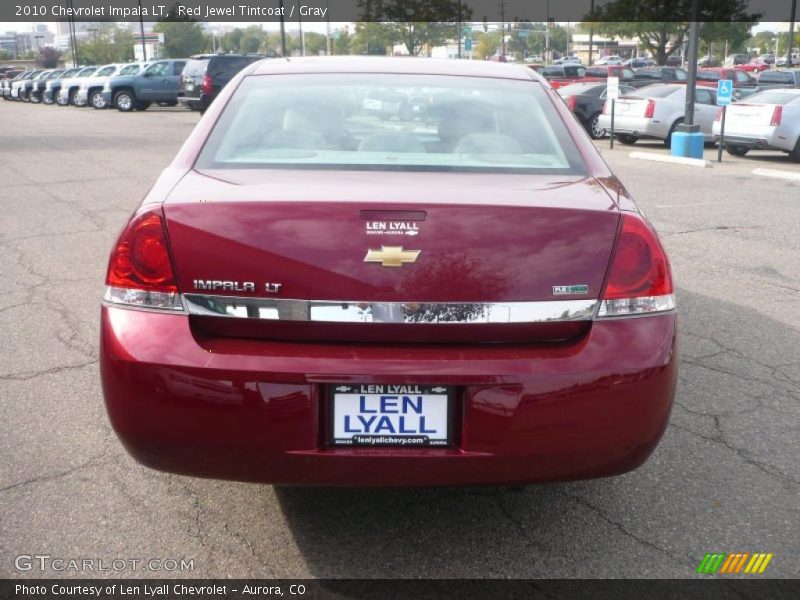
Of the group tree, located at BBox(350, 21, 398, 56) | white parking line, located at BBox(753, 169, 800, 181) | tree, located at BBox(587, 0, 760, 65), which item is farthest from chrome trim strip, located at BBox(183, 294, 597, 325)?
tree, located at BBox(350, 21, 398, 56)

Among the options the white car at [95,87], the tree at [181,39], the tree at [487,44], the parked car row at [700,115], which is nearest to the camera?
the parked car row at [700,115]

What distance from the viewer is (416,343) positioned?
2.46m

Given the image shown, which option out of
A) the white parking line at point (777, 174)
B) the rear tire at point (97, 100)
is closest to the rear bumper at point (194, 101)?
the rear tire at point (97, 100)

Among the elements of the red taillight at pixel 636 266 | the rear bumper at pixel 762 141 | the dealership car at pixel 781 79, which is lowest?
the rear bumper at pixel 762 141

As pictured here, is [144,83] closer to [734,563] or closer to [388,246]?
[388,246]

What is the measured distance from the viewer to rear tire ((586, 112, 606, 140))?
1966 centimetres

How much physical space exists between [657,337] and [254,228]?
1.21 m

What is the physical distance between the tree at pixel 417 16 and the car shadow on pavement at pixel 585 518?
231 feet

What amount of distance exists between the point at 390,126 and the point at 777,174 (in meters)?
11.6

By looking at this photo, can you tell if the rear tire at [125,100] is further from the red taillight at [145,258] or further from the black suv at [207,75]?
the red taillight at [145,258]

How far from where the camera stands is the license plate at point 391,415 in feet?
7.87

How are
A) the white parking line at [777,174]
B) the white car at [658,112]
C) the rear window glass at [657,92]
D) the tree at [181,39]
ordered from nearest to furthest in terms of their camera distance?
1. the white parking line at [777,174]
2. the white car at [658,112]
3. the rear window glass at [657,92]
4. the tree at [181,39]

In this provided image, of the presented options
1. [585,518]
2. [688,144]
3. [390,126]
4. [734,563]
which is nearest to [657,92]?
[688,144]

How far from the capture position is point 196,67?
91.4ft
